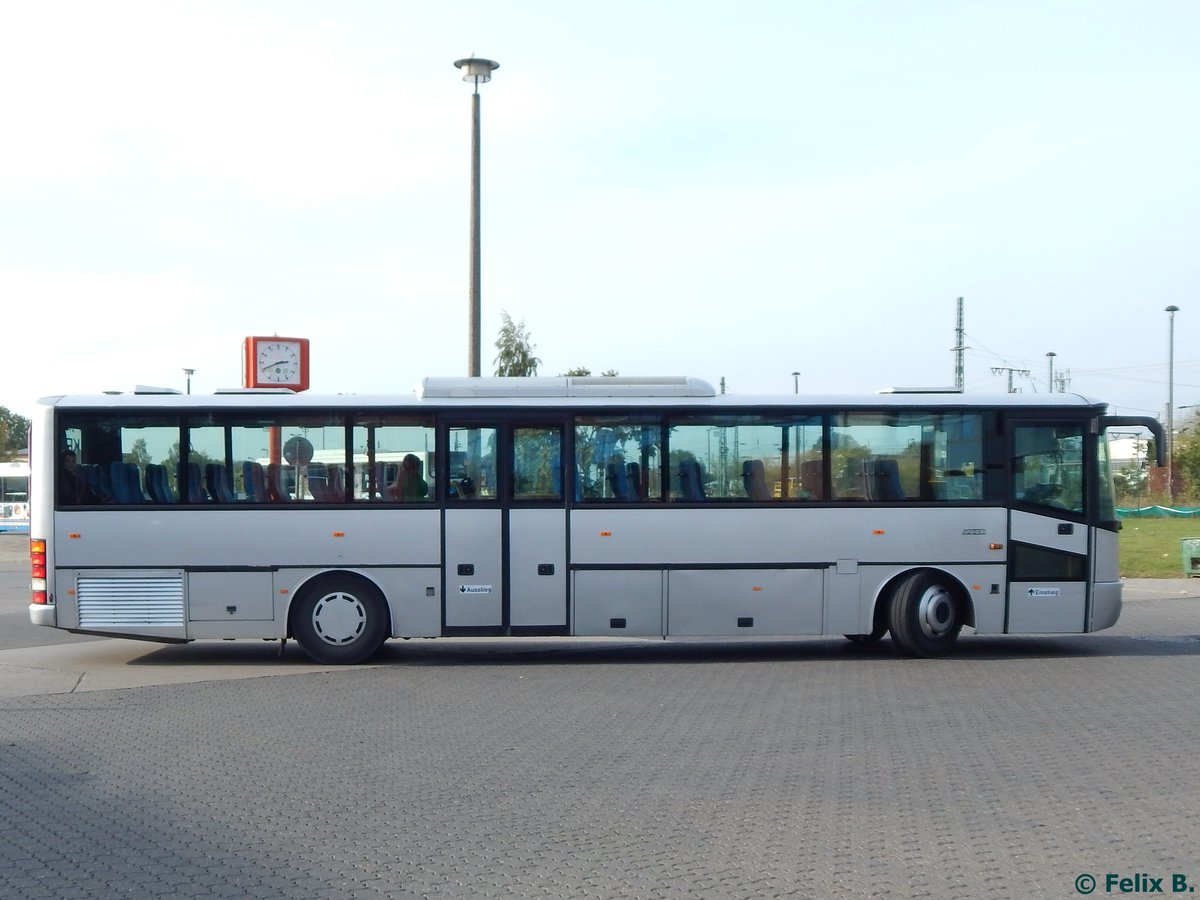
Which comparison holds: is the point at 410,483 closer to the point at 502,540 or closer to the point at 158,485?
the point at 502,540

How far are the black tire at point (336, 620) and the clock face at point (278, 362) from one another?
797 inches

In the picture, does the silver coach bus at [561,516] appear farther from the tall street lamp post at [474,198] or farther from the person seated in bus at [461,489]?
the tall street lamp post at [474,198]

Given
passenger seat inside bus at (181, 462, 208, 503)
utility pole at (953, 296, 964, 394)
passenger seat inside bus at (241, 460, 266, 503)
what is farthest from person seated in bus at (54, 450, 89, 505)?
utility pole at (953, 296, 964, 394)

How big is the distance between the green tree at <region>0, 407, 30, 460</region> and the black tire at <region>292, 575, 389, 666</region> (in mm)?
A: 95267

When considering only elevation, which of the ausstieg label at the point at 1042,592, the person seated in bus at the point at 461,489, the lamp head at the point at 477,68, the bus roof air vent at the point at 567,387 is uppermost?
the lamp head at the point at 477,68

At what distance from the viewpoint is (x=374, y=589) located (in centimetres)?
1424

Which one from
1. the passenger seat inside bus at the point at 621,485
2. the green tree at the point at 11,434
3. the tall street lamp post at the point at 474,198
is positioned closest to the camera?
the passenger seat inside bus at the point at 621,485

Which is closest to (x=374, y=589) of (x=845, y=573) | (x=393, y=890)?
(x=845, y=573)

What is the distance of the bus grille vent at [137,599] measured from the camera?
13953 mm

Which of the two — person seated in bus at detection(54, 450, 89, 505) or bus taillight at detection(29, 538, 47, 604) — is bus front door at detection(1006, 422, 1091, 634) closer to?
person seated in bus at detection(54, 450, 89, 505)

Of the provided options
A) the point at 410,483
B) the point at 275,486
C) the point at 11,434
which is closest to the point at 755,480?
the point at 410,483

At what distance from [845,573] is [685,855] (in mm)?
8369

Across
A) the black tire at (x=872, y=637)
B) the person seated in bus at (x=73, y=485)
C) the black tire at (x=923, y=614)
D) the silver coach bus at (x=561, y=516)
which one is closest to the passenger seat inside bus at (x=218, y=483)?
the silver coach bus at (x=561, y=516)

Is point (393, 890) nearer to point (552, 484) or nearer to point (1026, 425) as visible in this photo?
point (552, 484)
